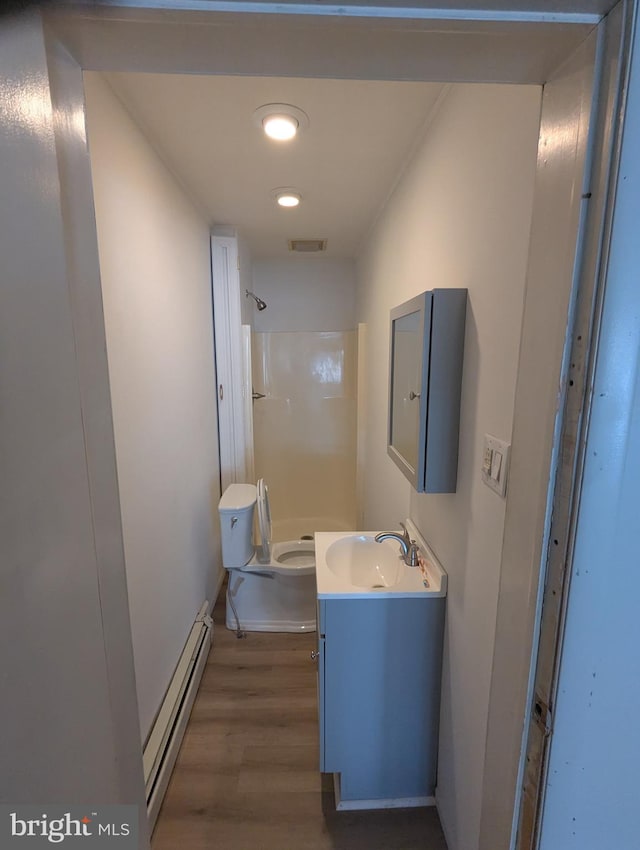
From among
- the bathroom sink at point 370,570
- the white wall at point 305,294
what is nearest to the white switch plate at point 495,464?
the bathroom sink at point 370,570

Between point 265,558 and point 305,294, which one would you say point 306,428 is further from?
point 265,558

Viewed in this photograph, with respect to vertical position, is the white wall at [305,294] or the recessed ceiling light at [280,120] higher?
the recessed ceiling light at [280,120]

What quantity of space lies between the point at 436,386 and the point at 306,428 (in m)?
2.37

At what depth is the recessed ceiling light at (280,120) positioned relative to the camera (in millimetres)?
1259

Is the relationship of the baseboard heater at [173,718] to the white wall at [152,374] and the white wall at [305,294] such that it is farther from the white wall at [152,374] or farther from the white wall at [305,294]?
the white wall at [305,294]

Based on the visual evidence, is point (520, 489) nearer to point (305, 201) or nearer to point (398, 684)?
point (398, 684)

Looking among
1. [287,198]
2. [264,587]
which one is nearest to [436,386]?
[287,198]

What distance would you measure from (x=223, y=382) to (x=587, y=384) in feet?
7.31

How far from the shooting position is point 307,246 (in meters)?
2.83

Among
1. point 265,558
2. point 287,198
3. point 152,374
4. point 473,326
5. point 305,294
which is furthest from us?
point 305,294

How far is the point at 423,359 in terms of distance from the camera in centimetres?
109

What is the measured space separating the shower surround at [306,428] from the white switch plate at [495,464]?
242 cm

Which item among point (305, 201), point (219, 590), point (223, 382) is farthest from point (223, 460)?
point (305, 201)

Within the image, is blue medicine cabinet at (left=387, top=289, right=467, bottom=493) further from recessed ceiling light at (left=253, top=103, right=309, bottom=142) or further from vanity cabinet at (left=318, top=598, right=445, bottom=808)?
recessed ceiling light at (left=253, top=103, right=309, bottom=142)
